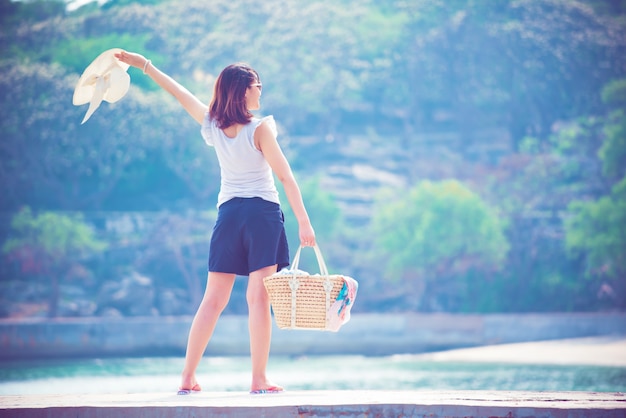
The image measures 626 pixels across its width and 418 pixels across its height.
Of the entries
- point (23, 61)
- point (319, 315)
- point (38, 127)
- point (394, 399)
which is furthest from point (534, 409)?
point (23, 61)

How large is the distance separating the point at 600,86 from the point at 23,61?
2436 centimetres

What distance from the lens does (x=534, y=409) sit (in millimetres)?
3277

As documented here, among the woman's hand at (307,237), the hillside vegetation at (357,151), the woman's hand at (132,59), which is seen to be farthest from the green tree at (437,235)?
the woman's hand at (307,237)

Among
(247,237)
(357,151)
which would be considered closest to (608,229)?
(357,151)

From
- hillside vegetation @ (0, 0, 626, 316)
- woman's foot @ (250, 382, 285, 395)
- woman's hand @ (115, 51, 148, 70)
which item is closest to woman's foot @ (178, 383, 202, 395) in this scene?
woman's foot @ (250, 382, 285, 395)

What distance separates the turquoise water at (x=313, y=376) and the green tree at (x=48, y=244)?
6302 mm

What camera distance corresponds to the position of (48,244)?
2764 centimetres

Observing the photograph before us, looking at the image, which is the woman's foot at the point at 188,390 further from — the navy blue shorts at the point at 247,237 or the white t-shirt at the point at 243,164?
the white t-shirt at the point at 243,164

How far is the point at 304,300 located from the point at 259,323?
10.3 inches

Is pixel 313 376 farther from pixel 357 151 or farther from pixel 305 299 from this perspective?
pixel 357 151

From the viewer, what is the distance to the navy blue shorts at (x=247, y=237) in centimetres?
412

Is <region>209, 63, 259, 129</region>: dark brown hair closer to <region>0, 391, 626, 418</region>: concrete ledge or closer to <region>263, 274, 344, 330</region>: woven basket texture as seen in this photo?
<region>263, 274, 344, 330</region>: woven basket texture

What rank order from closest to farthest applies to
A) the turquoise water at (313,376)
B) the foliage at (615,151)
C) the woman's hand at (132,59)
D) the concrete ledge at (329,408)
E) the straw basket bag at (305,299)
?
the concrete ledge at (329,408)
the straw basket bag at (305,299)
the woman's hand at (132,59)
the turquoise water at (313,376)
the foliage at (615,151)

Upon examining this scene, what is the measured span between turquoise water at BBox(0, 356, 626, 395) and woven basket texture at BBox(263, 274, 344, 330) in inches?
347
